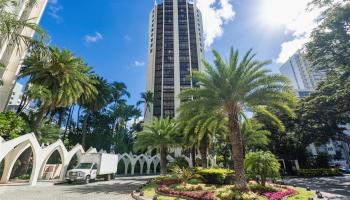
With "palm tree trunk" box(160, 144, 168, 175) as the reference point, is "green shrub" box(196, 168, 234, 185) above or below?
below

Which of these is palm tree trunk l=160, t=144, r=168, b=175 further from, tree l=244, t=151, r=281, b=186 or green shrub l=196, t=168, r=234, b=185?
tree l=244, t=151, r=281, b=186

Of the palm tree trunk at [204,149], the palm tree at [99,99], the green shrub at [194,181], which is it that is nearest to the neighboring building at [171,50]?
the palm tree at [99,99]

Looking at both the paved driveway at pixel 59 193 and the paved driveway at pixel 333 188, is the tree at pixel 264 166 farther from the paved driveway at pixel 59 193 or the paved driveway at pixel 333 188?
the paved driveway at pixel 59 193

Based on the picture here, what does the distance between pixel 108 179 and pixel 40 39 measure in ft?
76.0

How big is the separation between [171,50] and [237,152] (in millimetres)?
67329

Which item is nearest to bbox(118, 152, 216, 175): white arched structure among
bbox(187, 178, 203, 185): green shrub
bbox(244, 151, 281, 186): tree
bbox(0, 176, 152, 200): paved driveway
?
bbox(187, 178, 203, 185): green shrub

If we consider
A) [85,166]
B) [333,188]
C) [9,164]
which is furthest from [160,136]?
[333,188]

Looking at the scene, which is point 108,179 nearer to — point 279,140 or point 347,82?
point 347,82

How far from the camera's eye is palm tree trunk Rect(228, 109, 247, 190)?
14.0 meters

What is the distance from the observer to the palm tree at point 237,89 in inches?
595

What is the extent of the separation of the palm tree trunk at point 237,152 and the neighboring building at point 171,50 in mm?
52008

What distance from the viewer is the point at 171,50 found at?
78688 mm

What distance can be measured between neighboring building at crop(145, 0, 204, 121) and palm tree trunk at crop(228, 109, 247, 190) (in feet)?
171

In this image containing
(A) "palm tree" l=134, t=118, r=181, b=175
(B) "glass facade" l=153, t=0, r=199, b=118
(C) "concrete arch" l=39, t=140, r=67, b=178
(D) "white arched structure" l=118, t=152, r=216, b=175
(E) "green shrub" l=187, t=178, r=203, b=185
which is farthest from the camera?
(B) "glass facade" l=153, t=0, r=199, b=118
